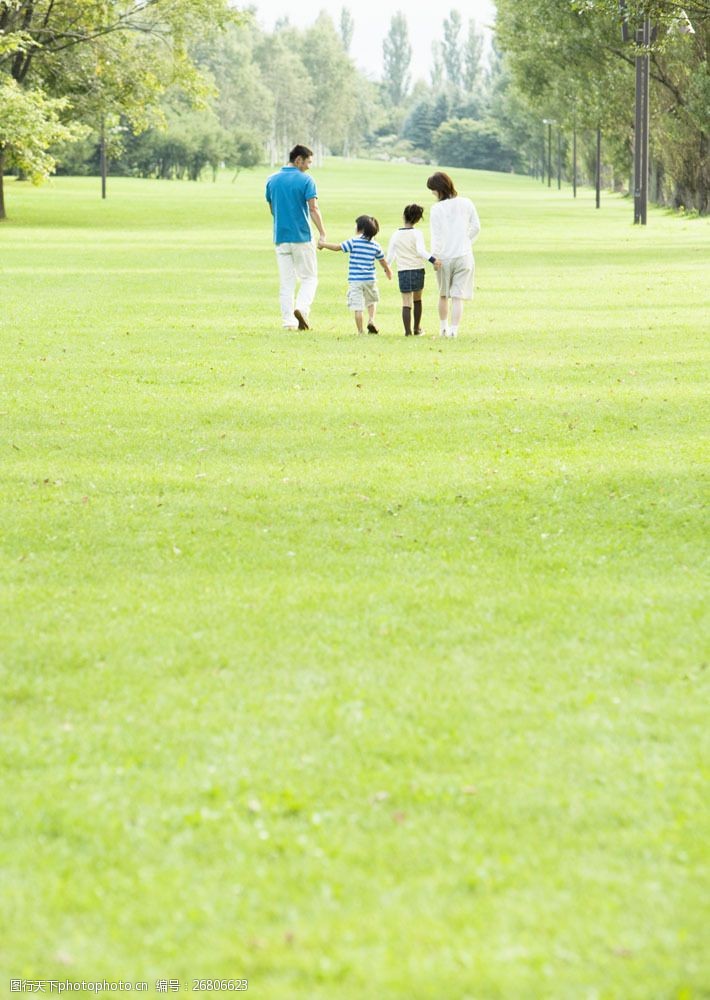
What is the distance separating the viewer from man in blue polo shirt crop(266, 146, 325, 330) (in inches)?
703

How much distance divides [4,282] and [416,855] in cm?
2311

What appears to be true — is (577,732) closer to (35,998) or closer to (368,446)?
(35,998)

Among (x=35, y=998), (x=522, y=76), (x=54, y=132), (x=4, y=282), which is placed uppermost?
(x=522, y=76)

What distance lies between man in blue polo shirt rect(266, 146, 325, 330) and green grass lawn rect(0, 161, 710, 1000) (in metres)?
4.39

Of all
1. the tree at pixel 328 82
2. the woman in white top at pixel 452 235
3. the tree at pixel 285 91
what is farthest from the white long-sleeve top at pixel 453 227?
the tree at pixel 328 82

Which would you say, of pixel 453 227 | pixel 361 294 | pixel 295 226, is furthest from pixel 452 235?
pixel 295 226

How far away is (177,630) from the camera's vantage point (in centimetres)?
634

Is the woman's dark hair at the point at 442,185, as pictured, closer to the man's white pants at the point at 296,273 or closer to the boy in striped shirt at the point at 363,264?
the boy in striped shirt at the point at 363,264

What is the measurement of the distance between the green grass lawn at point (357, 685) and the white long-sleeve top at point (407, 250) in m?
3.45

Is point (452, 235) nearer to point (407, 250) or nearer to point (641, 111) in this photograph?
point (407, 250)

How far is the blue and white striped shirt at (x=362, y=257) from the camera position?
671 inches

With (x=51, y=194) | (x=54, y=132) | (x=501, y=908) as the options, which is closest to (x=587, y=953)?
(x=501, y=908)

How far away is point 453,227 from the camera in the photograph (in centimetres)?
1673

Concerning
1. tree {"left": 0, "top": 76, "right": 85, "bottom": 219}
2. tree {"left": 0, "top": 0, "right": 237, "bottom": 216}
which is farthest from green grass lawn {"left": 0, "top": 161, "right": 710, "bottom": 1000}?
tree {"left": 0, "top": 0, "right": 237, "bottom": 216}
